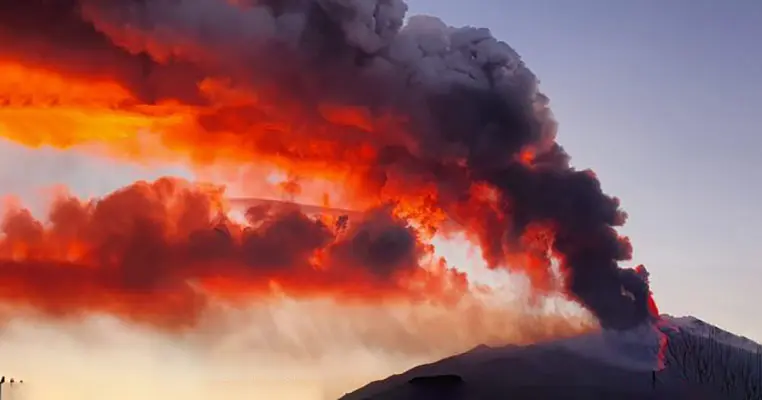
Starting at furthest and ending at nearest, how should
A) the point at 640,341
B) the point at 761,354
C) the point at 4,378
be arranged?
the point at 761,354
the point at 640,341
the point at 4,378

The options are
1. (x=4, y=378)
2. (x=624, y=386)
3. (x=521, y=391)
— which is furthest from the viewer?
(x=521, y=391)

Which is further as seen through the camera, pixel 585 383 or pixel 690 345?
pixel 585 383

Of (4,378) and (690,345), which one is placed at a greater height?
(690,345)

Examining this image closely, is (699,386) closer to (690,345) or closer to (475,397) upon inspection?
(690,345)

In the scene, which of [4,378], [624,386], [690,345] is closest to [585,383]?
[624,386]

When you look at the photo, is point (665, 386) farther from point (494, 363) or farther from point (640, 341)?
point (494, 363)

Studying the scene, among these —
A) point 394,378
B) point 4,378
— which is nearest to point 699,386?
point 394,378
